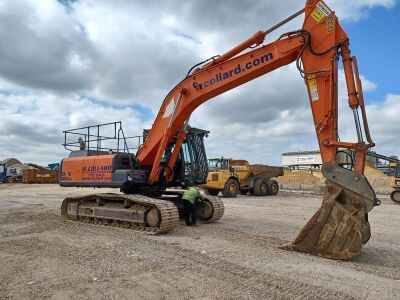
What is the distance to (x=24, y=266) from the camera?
6570mm

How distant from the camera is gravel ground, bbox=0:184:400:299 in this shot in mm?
5355

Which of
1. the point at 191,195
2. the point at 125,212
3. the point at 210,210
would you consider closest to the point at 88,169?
the point at 125,212

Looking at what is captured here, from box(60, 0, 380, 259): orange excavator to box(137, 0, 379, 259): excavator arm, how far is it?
2 cm

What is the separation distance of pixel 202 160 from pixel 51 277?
644 centimetres

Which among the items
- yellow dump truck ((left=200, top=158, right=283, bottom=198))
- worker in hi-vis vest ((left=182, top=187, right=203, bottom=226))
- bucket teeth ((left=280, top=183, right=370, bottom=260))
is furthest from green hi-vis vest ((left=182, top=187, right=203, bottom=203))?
yellow dump truck ((left=200, top=158, right=283, bottom=198))

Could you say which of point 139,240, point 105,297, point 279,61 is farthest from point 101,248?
point 279,61

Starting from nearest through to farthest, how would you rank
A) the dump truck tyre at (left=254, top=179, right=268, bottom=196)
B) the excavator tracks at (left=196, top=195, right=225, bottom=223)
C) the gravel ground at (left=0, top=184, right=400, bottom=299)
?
the gravel ground at (left=0, top=184, right=400, bottom=299) → the excavator tracks at (left=196, top=195, right=225, bottom=223) → the dump truck tyre at (left=254, top=179, right=268, bottom=196)

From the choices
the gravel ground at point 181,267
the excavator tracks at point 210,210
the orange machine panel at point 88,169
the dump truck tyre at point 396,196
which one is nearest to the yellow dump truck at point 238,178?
the dump truck tyre at point 396,196

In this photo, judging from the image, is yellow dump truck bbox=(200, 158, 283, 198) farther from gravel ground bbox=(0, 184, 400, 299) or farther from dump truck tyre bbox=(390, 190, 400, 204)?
gravel ground bbox=(0, 184, 400, 299)

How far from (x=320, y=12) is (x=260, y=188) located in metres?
18.3

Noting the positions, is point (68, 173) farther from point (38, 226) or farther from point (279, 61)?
point (279, 61)

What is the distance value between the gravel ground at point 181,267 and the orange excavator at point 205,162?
1.60 ft

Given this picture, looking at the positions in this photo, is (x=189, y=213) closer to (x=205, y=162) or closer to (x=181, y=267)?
(x=205, y=162)

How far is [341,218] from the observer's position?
7.07m
